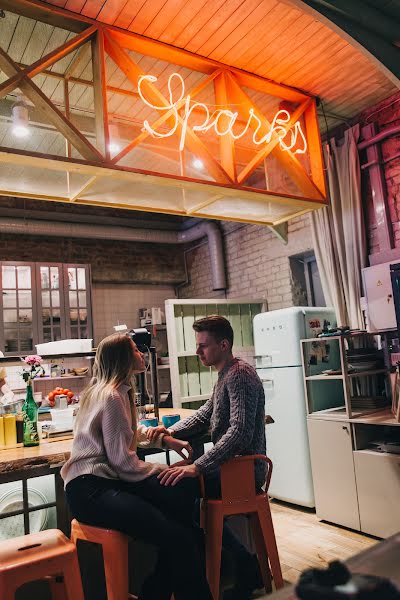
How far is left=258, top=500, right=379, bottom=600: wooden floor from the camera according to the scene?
10.6ft

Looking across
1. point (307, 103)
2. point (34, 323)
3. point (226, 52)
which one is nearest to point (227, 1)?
point (226, 52)

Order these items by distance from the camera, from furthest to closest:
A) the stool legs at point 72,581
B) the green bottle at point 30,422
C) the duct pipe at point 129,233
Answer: the duct pipe at point 129,233
the green bottle at point 30,422
the stool legs at point 72,581

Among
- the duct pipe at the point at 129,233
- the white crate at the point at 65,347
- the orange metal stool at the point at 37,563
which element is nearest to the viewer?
the orange metal stool at the point at 37,563

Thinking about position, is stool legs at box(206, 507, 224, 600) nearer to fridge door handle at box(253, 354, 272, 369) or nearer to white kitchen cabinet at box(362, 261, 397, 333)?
white kitchen cabinet at box(362, 261, 397, 333)

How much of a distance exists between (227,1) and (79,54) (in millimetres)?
1063

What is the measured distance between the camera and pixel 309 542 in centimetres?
361

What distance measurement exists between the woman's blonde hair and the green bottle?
0.48 m

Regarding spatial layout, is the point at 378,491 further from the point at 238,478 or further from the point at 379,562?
the point at 379,562

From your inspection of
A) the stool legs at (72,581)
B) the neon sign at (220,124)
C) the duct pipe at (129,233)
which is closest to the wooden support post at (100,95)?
the neon sign at (220,124)

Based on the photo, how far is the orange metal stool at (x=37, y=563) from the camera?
72.3 inches

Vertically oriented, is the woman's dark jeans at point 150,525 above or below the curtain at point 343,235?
below

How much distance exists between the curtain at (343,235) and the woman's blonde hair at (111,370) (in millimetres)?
2725

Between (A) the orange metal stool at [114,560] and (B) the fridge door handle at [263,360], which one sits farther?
(B) the fridge door handle at [263,360]

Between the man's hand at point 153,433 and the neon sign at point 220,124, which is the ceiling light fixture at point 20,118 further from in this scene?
the man's hand at point 153,433
